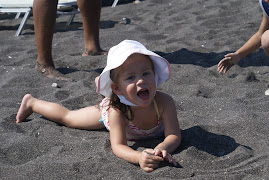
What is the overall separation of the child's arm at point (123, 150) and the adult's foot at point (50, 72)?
1441mm

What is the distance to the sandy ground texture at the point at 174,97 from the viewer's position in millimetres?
2363

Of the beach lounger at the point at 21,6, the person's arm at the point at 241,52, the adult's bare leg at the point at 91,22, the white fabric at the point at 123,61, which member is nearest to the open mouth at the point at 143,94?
the white fabric at the point at 123,61

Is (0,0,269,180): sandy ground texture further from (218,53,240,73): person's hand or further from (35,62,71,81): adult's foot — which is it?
(218,53,240,73): person's hand

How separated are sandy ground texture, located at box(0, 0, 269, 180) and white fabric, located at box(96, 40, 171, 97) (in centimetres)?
38

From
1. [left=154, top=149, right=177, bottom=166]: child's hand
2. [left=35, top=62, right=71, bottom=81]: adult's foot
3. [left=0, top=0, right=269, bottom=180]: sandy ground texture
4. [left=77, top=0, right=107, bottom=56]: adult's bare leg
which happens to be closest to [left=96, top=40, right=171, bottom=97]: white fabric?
[left=0, top=0, right=269, bottom=180]: sandy ground texture

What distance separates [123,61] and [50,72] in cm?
183

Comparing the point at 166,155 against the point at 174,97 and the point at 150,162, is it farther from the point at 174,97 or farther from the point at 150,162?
the point at 174,97

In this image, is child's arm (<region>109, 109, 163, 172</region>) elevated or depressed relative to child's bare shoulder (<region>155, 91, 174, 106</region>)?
depressed

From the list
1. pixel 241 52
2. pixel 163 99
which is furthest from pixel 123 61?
pixel 241 52

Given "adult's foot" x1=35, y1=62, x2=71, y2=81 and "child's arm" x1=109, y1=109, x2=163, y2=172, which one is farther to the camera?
"adult's foot" x1=35, y1=62, x2=71, y2=81

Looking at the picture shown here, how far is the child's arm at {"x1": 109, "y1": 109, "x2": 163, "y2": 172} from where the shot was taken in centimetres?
231

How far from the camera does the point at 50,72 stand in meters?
4.12

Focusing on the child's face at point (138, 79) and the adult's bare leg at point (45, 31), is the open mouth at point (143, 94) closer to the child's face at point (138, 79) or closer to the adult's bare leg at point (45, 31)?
the child's face at point (138, 79)

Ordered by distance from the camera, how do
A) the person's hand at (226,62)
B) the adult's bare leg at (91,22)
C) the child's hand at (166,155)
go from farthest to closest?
the adult's bare leg at (91,22), the person's hand at (226,62), the child's hand at (166,155)
